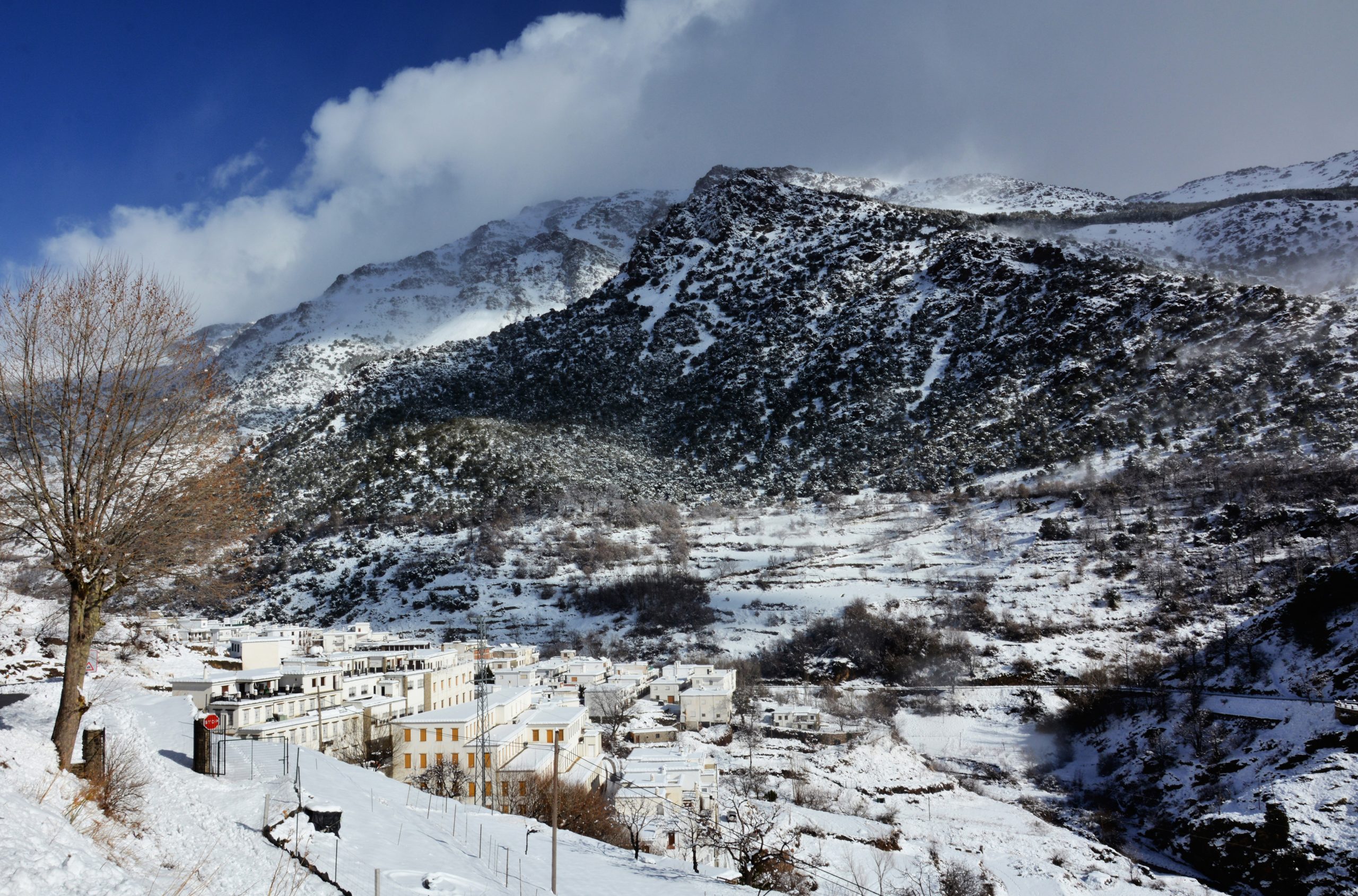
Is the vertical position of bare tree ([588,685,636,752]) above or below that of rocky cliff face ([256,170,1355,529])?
below

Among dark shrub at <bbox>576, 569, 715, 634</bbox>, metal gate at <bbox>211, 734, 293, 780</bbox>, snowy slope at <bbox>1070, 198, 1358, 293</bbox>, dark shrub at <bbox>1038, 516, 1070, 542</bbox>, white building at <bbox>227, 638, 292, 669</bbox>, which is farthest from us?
snowy slope at <bbox>1070, 198, 1358, 293</bbox>

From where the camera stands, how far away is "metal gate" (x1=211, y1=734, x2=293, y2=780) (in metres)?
11.4

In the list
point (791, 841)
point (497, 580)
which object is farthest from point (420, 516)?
point (791, 841)

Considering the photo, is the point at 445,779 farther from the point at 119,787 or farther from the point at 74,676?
the point at 119,787

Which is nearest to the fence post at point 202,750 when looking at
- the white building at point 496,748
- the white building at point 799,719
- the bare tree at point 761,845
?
the bare tree at point 761,845

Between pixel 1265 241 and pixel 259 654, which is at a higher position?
pixel 1265 241

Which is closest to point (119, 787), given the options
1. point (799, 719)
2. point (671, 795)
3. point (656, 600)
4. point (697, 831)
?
point (697, 831)

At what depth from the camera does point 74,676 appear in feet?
28.2

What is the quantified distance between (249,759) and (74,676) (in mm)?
5071

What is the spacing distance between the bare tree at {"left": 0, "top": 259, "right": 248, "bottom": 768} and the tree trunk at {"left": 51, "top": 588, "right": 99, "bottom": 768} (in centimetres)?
1

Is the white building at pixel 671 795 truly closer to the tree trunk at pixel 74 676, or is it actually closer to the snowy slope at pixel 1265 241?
the tree trunk at pixel 74 676

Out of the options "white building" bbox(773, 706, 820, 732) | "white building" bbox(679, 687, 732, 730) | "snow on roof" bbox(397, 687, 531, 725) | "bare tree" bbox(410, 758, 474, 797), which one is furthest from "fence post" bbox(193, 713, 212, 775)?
"white building" bbox(773, 706, 820, 732)

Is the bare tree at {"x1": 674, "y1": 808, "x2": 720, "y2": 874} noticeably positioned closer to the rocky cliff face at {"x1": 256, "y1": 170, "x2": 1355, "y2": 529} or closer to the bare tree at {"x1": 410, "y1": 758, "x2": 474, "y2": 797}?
the bare tree at {"x1": 410, "y1": 758, "x2": 474, "y2": 797}

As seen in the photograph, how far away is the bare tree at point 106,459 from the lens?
856 cm
